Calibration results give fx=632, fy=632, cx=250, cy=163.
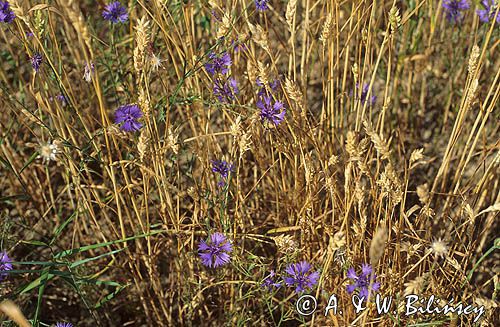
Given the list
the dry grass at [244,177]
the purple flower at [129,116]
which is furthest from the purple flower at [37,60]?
the purple flower at [129,116]

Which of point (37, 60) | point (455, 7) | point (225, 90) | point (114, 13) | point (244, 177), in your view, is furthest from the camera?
point (455, 7)

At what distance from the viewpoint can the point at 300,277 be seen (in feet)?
3.93

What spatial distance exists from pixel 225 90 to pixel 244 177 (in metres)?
0.34

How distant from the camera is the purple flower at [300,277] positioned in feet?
3.88

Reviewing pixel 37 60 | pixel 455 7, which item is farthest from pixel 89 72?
pixel 455 7

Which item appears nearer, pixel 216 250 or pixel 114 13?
pixel 216 250

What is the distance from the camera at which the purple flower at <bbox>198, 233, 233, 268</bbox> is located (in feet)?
3.88

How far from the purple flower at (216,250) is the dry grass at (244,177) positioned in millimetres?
48

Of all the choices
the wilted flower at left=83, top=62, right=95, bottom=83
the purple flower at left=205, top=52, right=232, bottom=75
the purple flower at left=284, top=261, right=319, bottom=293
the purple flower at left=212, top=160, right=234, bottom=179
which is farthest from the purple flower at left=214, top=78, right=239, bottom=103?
the purple flower at left=284, top=261, right=319, bottom=293

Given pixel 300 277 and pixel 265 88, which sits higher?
pixel 265 88

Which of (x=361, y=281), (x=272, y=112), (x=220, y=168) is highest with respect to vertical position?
(x=272, y=112)

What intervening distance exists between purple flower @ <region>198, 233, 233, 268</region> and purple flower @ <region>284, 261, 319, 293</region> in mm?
120
